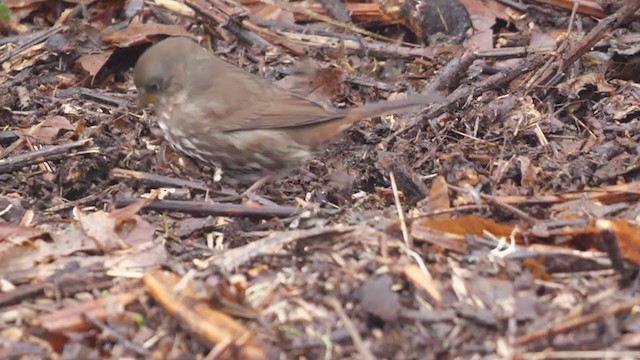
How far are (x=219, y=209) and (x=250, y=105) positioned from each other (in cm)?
83

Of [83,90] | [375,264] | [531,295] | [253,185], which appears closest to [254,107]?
[253,185]

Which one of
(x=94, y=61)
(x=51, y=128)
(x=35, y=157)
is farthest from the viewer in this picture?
(x=94, y=61)

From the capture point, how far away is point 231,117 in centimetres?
462

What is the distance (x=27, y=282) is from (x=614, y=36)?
11.2ft

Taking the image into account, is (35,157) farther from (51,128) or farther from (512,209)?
(512,209)

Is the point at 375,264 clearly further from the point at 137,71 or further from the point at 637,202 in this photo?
the point at 137,71

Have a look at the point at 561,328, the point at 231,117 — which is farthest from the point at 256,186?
the point at 561,328

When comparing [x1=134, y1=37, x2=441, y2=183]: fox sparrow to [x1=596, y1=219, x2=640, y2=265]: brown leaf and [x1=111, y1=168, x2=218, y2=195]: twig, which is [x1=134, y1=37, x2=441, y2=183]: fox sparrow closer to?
[x1=111, y1=168, x2=218, y2=195]: twig

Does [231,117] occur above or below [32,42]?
above

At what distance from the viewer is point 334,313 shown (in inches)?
118

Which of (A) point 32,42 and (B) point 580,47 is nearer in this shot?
(B) point 580,47

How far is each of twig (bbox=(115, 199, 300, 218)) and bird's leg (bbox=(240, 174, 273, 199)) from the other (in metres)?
0.28

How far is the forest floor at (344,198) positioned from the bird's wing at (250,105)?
0.28 metres

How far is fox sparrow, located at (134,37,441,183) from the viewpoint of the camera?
4.58 meters
